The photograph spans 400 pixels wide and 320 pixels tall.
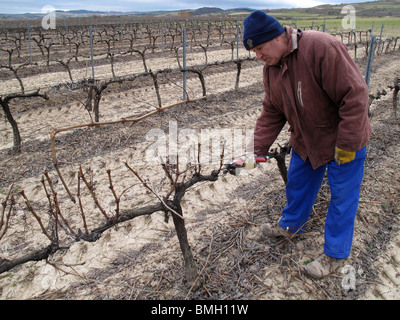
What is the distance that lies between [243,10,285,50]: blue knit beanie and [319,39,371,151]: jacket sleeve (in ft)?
1.12

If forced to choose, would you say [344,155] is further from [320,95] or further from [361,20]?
[361,20]

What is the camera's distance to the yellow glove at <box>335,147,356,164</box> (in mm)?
2045

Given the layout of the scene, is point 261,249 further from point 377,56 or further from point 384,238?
point 377,56

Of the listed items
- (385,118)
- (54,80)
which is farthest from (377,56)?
(54,80)

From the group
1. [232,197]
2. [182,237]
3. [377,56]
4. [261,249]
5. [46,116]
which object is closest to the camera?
[182,237]

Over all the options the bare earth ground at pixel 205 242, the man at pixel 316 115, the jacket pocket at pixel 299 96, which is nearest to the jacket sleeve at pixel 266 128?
the man at pixel 316 115

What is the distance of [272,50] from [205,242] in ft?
5.87

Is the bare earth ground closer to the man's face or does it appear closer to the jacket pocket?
the man's face

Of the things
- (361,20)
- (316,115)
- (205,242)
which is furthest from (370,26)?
(205,242)

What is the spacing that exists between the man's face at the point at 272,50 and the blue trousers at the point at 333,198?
33.2 inches

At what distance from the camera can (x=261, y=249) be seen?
107 inches

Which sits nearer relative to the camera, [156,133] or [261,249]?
[261,249]

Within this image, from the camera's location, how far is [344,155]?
2062 mm

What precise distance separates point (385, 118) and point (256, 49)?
17.4 ft
